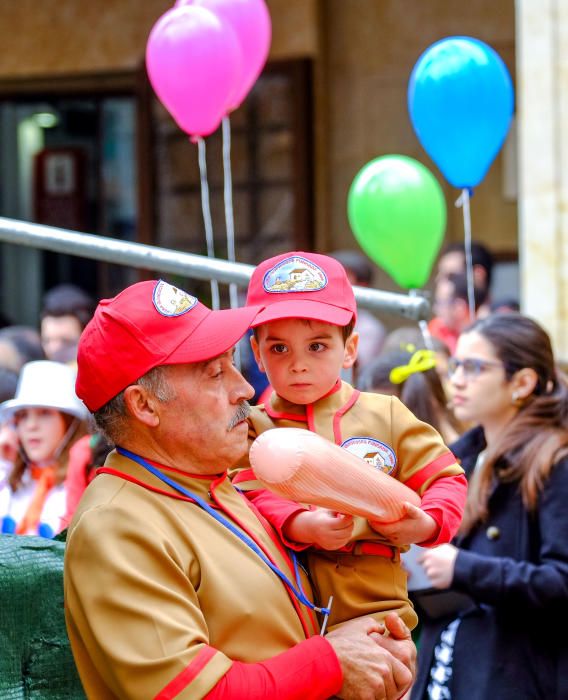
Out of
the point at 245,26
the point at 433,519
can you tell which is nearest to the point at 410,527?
the point at 433,519

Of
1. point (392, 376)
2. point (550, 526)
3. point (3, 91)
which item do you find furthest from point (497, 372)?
point (3, 91)

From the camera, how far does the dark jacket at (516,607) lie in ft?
11.4

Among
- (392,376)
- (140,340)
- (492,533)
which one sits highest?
(140,340)

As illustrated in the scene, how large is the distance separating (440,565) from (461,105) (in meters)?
2.32

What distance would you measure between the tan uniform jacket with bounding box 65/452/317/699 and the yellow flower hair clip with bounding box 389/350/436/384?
5.67 feet

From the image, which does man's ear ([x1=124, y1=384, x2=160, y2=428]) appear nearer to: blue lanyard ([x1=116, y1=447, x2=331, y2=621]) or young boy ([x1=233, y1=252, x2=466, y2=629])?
blue lanyard ([x1=116, y1=447, x2=331, y2=621])

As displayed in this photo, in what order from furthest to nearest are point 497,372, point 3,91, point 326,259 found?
1. point 3,91
2. point 497,372
3. point 326,259

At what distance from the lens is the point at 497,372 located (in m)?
3.93

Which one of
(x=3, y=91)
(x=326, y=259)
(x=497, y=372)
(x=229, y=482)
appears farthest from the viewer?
(x=3, y=91)

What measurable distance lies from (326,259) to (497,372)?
162cm

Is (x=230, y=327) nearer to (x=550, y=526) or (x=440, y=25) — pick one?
(x=550, y=526)

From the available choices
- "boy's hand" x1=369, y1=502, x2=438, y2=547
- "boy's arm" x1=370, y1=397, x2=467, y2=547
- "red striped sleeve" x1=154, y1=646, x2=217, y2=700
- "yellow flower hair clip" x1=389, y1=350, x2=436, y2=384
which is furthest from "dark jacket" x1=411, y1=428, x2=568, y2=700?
"red striped sleeve" x1=154, y1=646, x2=217, y2=700

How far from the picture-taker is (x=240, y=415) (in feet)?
7.33

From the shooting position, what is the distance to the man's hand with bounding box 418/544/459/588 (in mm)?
3574
